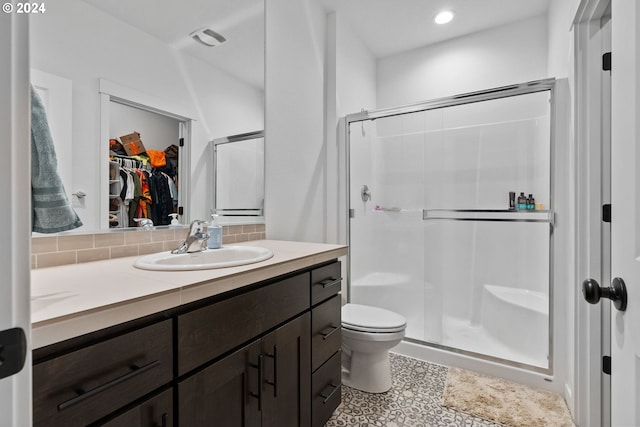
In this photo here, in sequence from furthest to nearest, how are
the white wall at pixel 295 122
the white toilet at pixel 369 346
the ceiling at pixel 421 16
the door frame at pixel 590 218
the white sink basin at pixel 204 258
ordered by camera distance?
the ceiling at pixel 421 16 → the white wall at pixel 295 122 → the white toilet at pixel 369 346 → the door frame at pixel 590 218 → the white sink basin at pixel 204 258

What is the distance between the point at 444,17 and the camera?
247 centimetres

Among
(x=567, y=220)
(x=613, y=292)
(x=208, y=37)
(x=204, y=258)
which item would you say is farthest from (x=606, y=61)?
(x=204, y=258)

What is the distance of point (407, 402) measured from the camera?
1.73 metres

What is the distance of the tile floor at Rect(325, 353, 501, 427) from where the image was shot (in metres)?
1.57

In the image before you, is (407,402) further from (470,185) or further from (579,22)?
(579,22)

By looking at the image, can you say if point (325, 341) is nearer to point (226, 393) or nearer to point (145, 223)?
point (226, 393)

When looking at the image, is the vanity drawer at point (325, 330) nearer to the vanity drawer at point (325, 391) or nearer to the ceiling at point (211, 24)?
the vanity drawer at point (325, 391)

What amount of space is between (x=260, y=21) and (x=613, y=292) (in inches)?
79.0

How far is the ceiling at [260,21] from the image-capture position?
52.8 inches

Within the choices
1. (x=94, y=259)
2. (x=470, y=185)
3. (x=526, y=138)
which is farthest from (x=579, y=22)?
(x=94, y=259)

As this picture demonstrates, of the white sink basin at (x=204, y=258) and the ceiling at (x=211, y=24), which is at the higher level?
the ceiling at (x=211, y=24)

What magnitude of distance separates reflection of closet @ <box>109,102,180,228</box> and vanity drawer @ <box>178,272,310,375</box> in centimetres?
63

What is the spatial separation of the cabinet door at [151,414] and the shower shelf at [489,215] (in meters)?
2.09

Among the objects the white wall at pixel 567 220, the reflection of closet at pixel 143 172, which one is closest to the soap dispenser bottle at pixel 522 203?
the white wall at pixel 567 220
